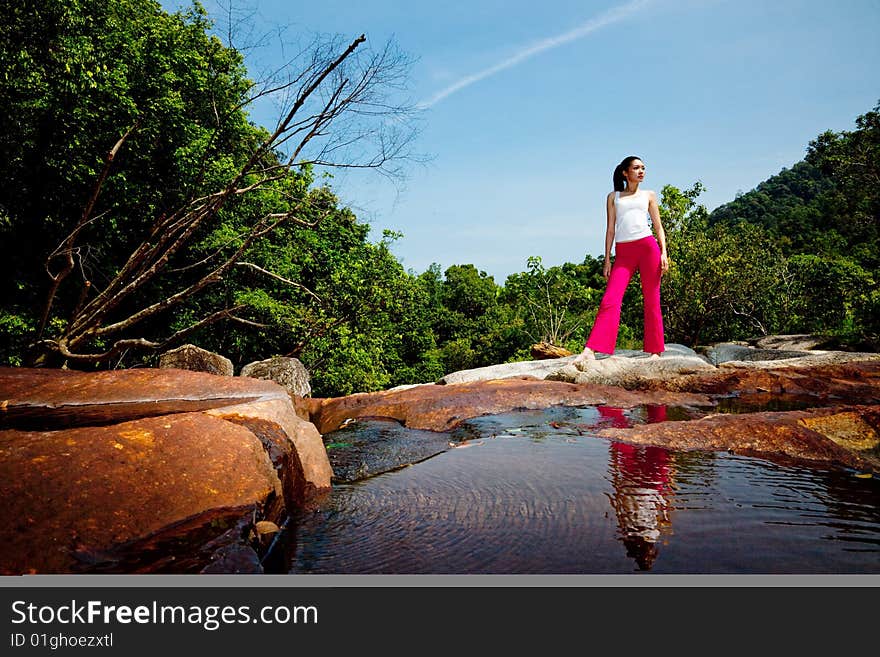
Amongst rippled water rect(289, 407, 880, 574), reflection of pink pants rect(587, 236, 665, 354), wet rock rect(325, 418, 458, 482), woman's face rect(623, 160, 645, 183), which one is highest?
woman's face rect(623, 160, 645, 183)

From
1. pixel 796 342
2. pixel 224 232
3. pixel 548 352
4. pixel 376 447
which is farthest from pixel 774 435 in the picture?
pixel 796 342

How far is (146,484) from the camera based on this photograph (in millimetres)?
1950

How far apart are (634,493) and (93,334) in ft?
29.6

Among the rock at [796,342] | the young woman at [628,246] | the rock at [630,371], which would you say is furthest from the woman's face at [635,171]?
the rock at [796,342]

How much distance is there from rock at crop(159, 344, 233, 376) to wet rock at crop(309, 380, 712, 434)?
188 inches

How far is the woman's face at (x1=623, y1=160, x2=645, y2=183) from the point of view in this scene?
6211 mm

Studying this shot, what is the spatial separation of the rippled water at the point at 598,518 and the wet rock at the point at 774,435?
21 cm

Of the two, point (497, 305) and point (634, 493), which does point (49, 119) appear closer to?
point (634, 493)

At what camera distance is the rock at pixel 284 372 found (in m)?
11.6

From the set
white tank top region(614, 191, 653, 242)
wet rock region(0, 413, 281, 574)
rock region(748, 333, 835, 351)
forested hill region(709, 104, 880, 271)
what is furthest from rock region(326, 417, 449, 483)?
forested hill region(709, 104, 880, 271)

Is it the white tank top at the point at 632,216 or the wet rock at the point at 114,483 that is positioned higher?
the white tank top at the point at 632,216

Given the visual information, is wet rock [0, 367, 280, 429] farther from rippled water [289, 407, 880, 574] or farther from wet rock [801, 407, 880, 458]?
wet rock [801, 407, 880, 458]

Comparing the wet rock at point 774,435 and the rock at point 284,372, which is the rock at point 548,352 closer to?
the rock at point 284,372

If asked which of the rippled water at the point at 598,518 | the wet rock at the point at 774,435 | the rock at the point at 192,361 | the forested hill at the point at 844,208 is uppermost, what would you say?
the forested hill at the point at 844,208
